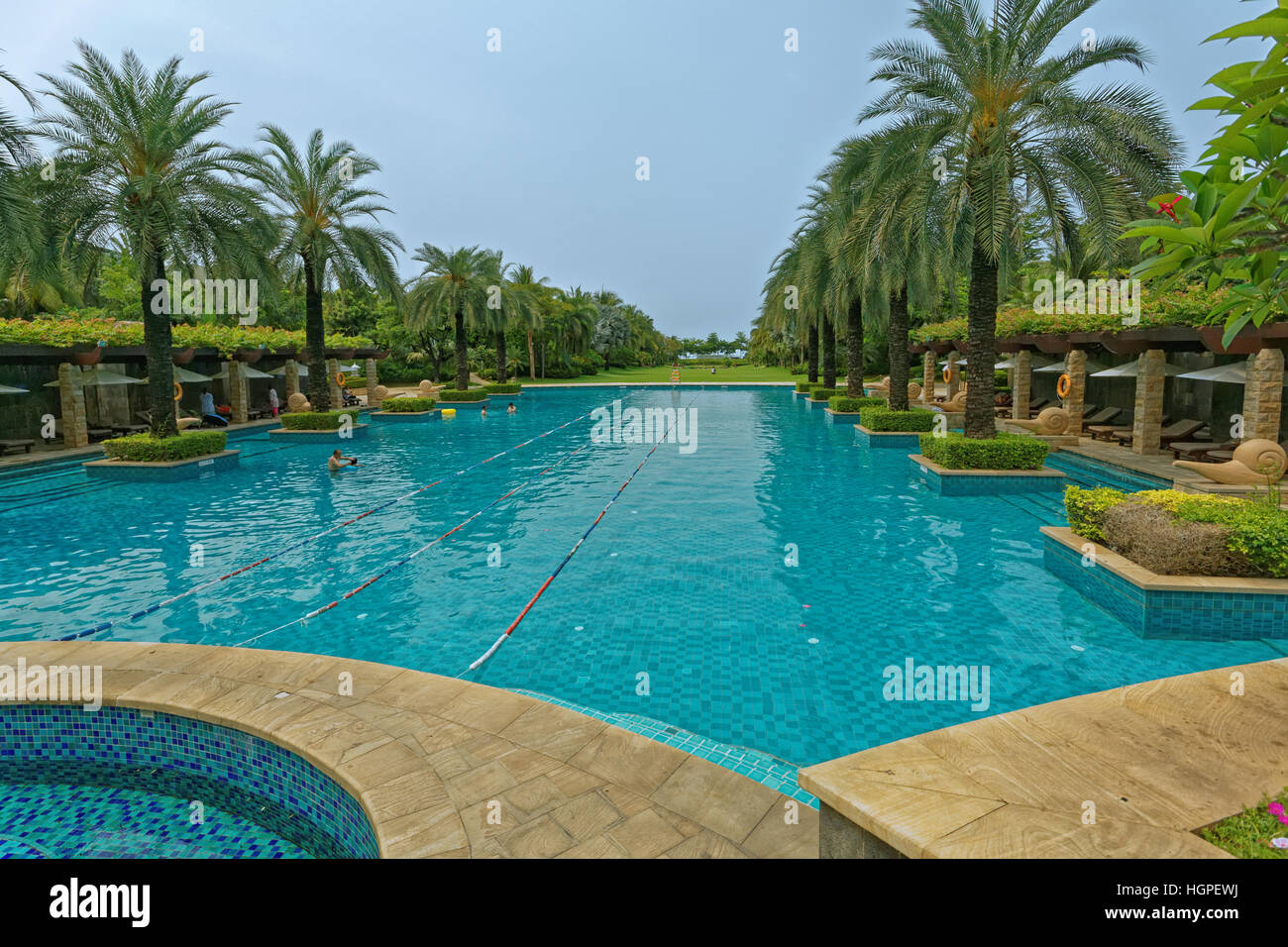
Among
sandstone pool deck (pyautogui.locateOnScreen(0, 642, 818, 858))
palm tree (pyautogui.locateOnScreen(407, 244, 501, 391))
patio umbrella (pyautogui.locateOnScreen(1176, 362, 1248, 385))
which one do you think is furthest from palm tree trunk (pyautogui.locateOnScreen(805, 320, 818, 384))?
sandstone pool deck (pyautogui.locateOnScreen(0, 642, 818, 858))

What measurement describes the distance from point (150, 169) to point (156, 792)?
54.2 feet

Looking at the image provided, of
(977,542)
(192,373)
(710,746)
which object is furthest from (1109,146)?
(192,373)

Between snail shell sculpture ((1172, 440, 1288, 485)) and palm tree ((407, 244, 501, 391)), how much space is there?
31405 millimetres

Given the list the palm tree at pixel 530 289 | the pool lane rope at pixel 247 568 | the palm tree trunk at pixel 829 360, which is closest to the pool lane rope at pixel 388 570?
the pool lane rope at pixel 247 568

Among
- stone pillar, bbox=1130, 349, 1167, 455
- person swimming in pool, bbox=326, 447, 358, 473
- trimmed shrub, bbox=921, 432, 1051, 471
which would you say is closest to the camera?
trimmed shrub, bbox=921, 432, 1051, 471

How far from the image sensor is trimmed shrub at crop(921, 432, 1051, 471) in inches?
573

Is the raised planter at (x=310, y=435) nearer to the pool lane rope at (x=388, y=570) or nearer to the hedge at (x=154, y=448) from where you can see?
the hedge at (x=154, y=448)

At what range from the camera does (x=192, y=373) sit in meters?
26.3

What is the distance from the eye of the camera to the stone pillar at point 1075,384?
67.9ft

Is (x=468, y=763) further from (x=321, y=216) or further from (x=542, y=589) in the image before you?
(x=321, y=216)

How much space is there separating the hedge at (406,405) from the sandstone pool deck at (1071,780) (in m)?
30.1

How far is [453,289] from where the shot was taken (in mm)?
36844

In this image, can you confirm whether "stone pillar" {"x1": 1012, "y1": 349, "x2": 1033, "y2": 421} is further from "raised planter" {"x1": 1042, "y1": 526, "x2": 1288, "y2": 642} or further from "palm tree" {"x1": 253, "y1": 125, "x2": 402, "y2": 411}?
"palm tree" {"x1": 253, "y1": 125, "x2": 402, "y2": 411}
